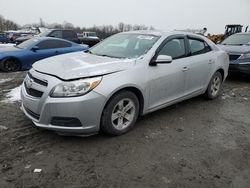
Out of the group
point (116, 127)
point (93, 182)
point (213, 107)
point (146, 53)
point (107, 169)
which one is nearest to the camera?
point (93, 182)

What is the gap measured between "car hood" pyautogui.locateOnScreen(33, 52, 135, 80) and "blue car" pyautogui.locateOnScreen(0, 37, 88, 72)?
5.29 meters

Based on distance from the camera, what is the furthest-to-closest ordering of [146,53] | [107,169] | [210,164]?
1. [146,53]
2. [210,164]
3. [107,169]

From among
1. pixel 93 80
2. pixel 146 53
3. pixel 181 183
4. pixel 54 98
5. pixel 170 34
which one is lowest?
pixel 181 183

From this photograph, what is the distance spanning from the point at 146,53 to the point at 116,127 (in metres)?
1.31

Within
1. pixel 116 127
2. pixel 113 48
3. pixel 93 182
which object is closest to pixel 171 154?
pixel 116 127

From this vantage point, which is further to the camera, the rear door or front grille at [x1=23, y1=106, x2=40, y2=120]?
the rear door

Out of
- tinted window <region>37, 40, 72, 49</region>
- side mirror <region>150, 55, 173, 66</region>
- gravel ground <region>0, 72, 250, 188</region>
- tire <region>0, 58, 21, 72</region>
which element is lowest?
gravel ground <region>0, 72, 250, 188</region>

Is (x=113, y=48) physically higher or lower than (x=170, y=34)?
lower

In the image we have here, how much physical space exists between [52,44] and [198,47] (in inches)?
246

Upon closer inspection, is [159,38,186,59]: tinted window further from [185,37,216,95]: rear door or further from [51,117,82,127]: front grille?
[51,117,82,127]: front grille

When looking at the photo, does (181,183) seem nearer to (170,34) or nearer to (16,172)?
(16,172)

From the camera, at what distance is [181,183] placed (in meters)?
2.87

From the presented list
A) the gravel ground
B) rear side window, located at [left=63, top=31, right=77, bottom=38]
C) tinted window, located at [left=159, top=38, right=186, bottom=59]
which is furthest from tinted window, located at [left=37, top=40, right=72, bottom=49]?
tinted window, located at [left=159, top=38, right=186, bottom=59]

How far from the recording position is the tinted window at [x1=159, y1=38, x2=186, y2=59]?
4.47 m
